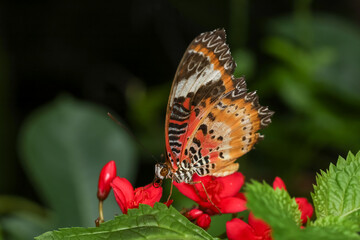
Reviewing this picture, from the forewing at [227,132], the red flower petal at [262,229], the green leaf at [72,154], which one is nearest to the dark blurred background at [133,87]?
the green leaf at [72,154]

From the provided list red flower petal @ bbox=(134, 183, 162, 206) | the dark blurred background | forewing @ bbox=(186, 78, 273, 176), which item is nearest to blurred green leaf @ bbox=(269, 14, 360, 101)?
the dark blurred background

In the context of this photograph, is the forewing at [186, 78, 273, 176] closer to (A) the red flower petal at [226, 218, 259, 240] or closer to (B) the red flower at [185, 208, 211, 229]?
(B) the red flower at [185, 208, 211, 229]

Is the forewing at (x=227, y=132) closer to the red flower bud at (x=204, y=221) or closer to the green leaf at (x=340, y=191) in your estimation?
the red flower bud at (x=204, y=221)

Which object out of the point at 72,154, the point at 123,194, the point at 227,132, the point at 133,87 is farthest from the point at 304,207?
the point at 133,87

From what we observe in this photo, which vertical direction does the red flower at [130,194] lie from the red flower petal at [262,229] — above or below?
above

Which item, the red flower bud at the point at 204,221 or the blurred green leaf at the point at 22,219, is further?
the blurred green leaf at the point at 22,219

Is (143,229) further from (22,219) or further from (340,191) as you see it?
(22,219)
